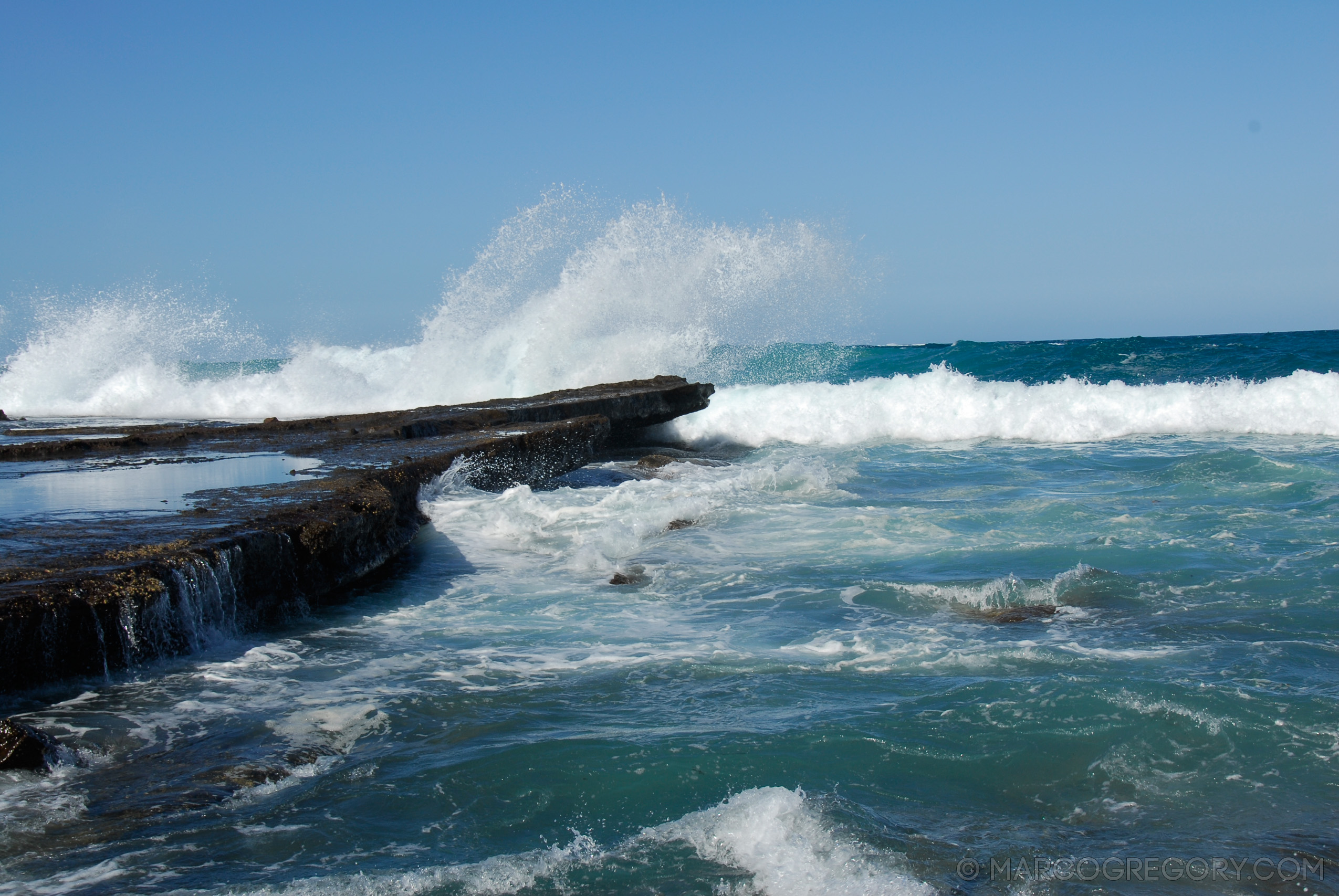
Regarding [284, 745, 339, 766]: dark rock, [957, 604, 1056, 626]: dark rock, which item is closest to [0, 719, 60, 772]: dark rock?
[284, 745, 339, 766]: dark rock

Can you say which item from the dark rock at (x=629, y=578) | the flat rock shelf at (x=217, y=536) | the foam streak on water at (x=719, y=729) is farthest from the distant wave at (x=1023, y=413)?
the dark rock at (x=629, y=578)

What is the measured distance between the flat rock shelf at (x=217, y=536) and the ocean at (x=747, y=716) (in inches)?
7.5

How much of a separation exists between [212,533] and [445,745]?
2050 mm

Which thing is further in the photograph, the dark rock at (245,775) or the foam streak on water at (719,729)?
the dark rock at (245,775)

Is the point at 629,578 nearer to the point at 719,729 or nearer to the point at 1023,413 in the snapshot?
the point at 719,729

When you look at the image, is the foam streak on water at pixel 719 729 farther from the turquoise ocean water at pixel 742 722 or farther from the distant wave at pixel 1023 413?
the distant wave at pixel 1023 413

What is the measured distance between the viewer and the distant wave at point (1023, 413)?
15992mm

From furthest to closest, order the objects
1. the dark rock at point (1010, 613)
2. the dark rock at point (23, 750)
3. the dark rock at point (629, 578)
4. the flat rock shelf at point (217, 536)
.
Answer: the dark rock at point (629, 578)
the dark rock at point (1010, 613)
the flat rock shelf at point (217, 536)
the dark rock at point (23, 750)

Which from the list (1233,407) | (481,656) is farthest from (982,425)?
(481,656)

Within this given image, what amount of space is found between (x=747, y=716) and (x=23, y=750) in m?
2.56

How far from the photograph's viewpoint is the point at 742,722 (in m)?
3.85

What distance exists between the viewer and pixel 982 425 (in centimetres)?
1692

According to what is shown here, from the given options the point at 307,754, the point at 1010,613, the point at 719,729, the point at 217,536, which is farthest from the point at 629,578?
the point at 307,754

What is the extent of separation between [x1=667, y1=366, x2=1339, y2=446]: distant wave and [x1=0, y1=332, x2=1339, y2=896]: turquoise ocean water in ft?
27.5
